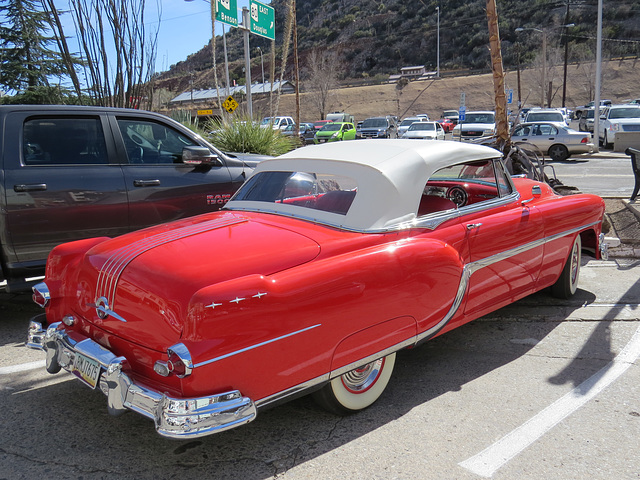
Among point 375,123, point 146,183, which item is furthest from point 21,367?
point 375,123

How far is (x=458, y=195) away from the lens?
4.39 meters

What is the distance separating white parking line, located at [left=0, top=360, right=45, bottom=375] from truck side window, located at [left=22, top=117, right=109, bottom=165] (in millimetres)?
1722

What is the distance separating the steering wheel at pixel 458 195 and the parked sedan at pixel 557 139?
1498 centimetres

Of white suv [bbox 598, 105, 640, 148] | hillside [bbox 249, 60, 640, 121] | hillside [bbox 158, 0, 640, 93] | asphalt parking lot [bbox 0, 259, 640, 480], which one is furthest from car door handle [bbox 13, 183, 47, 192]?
hillside [bbox 158, 0, 640, 93]

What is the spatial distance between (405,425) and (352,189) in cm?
142

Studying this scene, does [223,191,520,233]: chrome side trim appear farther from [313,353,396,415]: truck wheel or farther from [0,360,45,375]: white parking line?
[0,360,45,375]: white parking line

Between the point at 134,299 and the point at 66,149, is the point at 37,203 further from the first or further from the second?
Result: the point at 134,299

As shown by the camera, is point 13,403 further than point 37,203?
No

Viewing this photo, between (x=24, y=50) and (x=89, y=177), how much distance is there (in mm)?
25241

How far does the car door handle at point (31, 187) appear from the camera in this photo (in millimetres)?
4543

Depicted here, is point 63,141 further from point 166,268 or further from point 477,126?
→ point 477,126

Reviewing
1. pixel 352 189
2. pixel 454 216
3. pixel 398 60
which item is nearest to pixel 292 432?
pixel 352 189

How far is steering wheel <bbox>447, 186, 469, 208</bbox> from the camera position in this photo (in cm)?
432

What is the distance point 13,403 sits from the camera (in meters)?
3.43
